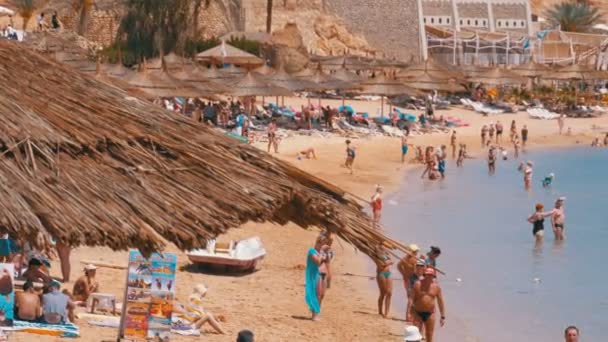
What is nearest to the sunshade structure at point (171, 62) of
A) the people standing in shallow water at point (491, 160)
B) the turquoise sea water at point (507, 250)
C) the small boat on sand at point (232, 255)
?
the turquoise sea water at point (507, 250)

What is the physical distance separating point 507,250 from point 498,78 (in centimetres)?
2724

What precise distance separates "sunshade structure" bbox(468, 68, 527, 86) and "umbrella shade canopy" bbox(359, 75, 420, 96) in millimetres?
8794

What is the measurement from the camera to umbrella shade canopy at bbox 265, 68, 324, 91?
124ft

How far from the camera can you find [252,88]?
32844 millimetres

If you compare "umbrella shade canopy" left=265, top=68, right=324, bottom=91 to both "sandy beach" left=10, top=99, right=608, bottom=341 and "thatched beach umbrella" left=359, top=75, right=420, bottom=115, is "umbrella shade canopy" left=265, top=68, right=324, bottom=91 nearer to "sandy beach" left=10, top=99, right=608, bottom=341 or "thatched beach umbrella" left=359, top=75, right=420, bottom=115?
"thatched beach umbrella" left=359, top=75, right=420, bottom=115

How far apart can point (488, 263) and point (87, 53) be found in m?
23.7

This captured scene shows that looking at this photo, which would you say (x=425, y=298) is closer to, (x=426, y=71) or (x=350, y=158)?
(x=350, y=158)

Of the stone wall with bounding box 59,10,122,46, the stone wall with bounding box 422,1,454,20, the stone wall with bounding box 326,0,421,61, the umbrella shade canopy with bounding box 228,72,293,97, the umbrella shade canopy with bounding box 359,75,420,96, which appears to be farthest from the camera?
the stone wall with bounding box 422,1,454,20

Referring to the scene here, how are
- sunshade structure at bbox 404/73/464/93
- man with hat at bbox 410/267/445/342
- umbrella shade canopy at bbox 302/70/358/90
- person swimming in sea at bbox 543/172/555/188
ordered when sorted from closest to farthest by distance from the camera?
1. man with hat at bbox 410/267/445/342
2. person swimming in sea at bbox 543/172/555/188
3. umbrella shade canopy at bbox 302/70/358/90
4. sunshade structure at bbox 404/73/464/93

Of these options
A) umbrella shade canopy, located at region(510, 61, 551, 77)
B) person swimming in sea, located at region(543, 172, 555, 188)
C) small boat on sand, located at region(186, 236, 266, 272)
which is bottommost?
person swimming in sea, located at region(543, 172, 555, 188)

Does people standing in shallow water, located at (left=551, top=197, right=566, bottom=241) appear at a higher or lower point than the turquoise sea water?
higher

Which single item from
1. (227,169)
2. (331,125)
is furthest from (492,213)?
(227,169)

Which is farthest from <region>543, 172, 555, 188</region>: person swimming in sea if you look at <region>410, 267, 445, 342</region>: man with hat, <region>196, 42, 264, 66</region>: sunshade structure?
<region>410, 267, 445, 342</region>: man with hat

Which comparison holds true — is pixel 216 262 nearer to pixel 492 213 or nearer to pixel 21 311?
pixel 21 311
